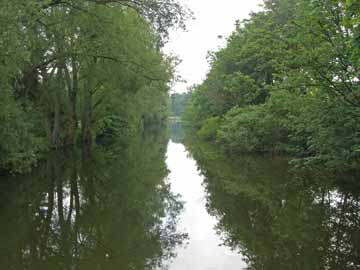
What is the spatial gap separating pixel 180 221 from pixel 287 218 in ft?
9.45

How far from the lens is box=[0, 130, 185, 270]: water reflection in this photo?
7.62m

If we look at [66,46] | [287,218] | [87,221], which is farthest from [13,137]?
[287,218]

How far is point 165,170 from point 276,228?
39.6ft

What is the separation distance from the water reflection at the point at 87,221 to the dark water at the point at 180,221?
0.07 ft

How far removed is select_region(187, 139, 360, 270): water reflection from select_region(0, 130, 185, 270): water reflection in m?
1.59

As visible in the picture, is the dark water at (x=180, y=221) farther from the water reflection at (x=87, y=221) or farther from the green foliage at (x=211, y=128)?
the green foliage at (x=211, y=128)

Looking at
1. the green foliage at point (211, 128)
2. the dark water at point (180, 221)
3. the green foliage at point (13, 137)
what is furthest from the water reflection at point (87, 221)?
the green foliage at point (211, 128)

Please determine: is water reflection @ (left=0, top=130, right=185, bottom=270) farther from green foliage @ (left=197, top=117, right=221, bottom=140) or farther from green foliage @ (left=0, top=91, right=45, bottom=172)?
green foliage @ (left=197, top=117, right=221, bottom=140)

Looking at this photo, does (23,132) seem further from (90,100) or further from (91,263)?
(90,100)

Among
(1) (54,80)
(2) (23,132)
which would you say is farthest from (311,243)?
(1) (54,80)

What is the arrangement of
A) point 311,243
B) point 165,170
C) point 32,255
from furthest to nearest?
point 165,170 → point 311,243 → point 32,255

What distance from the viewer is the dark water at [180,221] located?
7566 millimetres

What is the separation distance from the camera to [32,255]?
7.80 metres

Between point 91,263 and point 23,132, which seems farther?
point 23,132
